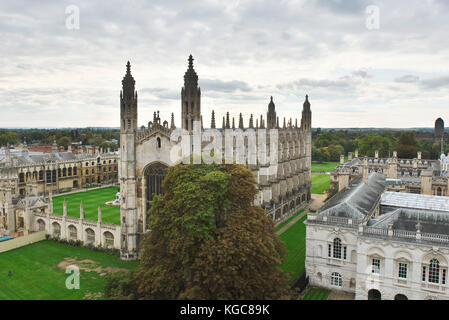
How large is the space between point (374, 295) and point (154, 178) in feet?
63.8

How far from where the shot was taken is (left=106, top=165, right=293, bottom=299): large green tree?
57.7ft

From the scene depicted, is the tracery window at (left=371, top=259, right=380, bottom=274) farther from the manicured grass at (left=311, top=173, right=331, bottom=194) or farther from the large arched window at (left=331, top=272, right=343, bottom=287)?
the manicured grass at (left=311, top=173, right=331, bottom=194)

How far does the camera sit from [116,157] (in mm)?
77250

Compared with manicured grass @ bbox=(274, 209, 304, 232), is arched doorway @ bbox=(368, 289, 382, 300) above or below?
below

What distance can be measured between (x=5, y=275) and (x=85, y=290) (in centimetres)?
755

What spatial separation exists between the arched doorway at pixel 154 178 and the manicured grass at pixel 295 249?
12.6 m

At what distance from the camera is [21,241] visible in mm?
34250

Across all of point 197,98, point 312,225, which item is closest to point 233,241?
point 312,225

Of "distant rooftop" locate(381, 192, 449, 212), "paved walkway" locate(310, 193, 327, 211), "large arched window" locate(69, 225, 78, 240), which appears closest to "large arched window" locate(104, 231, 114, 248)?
"large arched window" locate(69, 225, 78, 240)

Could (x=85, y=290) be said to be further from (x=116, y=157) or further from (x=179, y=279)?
(x=116, y=157)

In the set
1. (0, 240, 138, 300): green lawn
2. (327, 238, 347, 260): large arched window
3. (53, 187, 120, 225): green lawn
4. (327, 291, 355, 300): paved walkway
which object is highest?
(327, 238, 347, 260): large arched window

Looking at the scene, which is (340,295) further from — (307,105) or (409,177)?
(307,105)

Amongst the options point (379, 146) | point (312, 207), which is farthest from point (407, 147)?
point (312, 207)

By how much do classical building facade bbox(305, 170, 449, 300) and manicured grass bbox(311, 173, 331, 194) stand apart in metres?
32.4
